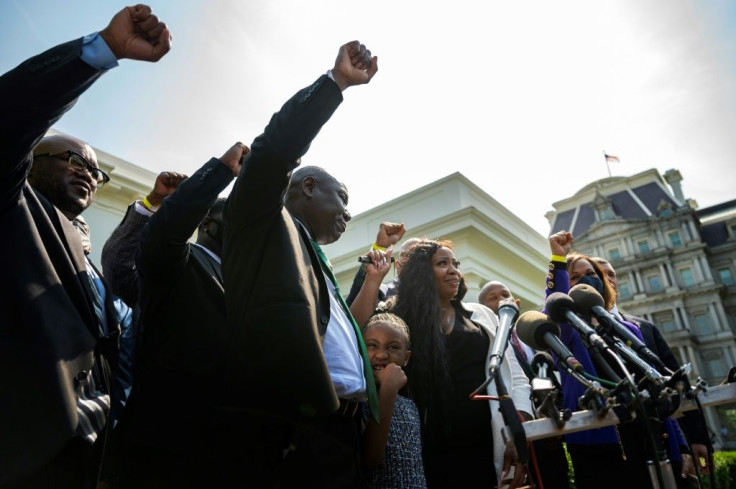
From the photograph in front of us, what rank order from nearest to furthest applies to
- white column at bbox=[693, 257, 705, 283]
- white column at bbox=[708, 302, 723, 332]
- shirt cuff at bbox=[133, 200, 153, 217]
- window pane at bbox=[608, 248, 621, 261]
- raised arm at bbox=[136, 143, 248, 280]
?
raised arm at bbox=[136, 143, 248, 280], shirt cuff at bbox=[133, 200, 153, 217], white column at bbox=[708, 302, 723, 332], white column at bbox=[693, 257, 705, 283], window pane at bbox=[608, 248, 621, 261]

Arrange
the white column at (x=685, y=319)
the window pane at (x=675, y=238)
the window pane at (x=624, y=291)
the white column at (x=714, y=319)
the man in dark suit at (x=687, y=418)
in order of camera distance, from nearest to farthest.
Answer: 1. the man in dark suit at (x=687, y=418)
2. the white column at (x=714, y=319)
3. the white column at (x=685, y=319)
4. the window pane at (x=675, y=238)
5. the window pane at (x=624, y=291)

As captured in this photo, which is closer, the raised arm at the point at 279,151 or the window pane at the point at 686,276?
the raised arm at the point at 279,151

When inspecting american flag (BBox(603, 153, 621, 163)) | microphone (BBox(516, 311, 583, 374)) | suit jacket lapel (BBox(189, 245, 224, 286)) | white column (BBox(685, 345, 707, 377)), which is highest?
american flag (BBox(603, 153, 621, 163))

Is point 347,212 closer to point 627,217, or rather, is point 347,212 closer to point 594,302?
point 594,302

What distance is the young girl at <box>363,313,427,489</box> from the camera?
1.89 m

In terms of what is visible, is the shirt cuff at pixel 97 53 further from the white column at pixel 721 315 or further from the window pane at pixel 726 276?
the window pane at pixel 726 276

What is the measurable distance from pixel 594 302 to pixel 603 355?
26 cm

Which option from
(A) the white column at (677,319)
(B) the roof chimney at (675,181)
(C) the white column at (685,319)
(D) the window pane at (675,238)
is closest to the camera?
(C) the white column at (685,319)

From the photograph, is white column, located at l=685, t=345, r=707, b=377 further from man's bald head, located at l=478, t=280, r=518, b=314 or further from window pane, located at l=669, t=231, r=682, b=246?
man's bald head, located at l=478, t=280, r=518, b=314

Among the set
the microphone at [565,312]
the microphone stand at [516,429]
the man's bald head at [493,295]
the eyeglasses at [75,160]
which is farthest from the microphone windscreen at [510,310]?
the man's bald head at [493,295]

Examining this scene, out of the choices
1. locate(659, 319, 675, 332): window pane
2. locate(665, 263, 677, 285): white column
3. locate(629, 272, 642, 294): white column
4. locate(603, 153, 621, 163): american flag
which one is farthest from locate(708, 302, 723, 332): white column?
locate(603, 153, 621, 163): american flag

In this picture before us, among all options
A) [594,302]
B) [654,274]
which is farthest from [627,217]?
[594,302]

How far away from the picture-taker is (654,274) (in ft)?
131

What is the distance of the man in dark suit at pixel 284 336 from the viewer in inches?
50.2
